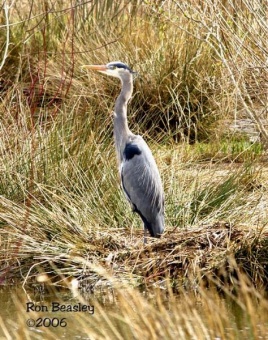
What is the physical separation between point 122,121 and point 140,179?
0.53 metres

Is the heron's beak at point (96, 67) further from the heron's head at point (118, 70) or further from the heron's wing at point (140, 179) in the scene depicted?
the heron's wing at point (140, 179)

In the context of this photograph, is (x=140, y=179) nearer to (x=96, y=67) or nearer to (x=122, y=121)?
(x=122, y=121)

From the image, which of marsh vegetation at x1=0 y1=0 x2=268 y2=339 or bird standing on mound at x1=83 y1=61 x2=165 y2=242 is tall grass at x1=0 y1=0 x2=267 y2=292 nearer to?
marsh vegetation at x1=0 y1=0 x2=268 y2=339

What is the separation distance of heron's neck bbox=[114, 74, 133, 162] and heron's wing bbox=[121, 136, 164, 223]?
189mm

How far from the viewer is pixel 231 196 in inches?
295

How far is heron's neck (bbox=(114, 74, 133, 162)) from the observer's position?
24.7ft

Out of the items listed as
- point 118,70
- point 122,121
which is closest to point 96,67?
point 118,70

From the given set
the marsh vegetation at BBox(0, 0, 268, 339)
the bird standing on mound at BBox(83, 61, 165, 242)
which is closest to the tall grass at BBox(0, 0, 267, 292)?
the marsh vegetation at BBox(0, 0, 268, 339)

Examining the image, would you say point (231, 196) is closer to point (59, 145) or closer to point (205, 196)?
point (205, 196)

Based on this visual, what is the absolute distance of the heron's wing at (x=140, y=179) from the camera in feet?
23.5

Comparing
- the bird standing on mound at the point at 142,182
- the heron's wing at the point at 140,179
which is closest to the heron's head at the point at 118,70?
the bird standing on mound at the point at 142,182

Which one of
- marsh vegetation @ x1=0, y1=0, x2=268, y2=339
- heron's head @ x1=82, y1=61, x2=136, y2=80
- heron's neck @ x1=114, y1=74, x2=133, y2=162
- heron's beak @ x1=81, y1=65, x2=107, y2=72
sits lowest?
marsh vegetation @ x1=0, y1=0, x2=268, y2=339

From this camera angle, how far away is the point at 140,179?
23.8ft

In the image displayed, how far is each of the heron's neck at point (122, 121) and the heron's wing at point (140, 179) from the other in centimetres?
19
